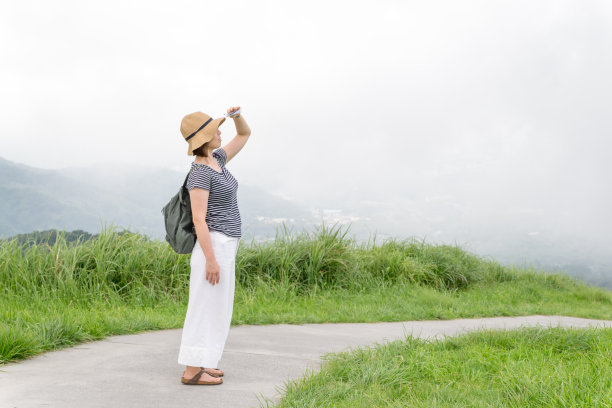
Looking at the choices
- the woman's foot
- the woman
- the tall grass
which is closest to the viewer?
the woman

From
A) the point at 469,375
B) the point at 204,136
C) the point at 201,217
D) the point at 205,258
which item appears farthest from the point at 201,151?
the point at 469,375

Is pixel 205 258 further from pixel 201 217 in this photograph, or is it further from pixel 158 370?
pixel 158 370

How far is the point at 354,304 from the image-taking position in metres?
8.41

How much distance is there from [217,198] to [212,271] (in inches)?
21.0

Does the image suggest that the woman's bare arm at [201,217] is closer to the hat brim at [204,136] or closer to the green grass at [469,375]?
the hat brim at [204,136]

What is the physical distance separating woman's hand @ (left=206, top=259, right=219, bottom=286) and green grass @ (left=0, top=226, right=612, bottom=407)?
95 centimetres

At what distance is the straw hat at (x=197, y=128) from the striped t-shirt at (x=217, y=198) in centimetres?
16

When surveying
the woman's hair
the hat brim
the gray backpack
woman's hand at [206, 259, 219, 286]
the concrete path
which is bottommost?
the concrete path

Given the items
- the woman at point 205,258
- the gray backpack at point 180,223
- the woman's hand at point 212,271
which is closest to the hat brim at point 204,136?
the woman at point 205,258

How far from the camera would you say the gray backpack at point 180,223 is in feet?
14.0

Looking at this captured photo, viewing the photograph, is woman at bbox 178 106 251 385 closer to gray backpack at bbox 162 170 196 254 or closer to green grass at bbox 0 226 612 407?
gray backpack at bbox 162 170 196 254

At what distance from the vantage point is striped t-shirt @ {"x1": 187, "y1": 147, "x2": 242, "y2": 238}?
13.8ft

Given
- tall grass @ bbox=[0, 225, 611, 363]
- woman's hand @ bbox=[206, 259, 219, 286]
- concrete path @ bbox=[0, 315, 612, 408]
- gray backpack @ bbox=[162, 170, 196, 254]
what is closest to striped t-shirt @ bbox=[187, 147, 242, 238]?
gray backpack @ bbox=[162, 170, 196, 254]

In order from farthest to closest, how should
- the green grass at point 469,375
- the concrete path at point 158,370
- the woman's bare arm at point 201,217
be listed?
the woman's bare arm at point 201,217 → the concrete path at point 158,370 → the green grass at point 469,375
